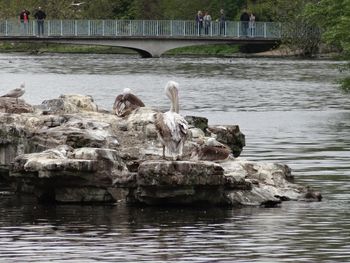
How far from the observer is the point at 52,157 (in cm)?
2786

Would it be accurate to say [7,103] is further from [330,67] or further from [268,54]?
[268,54]

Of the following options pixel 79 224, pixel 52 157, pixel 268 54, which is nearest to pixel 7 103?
pixel 52 157

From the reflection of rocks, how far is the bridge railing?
298ft

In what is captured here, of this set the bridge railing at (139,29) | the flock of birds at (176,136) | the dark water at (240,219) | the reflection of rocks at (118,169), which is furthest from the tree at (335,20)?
the bridge railing at (139,29)

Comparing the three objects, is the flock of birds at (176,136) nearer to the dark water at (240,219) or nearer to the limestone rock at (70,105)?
the dark water at (240,219)

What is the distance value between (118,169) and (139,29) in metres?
100

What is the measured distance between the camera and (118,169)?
91.5ft

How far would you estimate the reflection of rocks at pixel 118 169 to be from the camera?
26.9 meters

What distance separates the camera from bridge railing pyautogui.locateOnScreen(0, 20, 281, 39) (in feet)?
403

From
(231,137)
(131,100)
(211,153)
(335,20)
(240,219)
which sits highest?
(335,20)

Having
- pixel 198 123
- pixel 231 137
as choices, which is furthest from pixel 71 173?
pixel 231 137

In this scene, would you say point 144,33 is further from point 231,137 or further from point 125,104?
point 125,104

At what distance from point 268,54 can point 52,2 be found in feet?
104

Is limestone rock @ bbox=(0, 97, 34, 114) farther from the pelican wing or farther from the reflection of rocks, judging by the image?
the pelican wing
